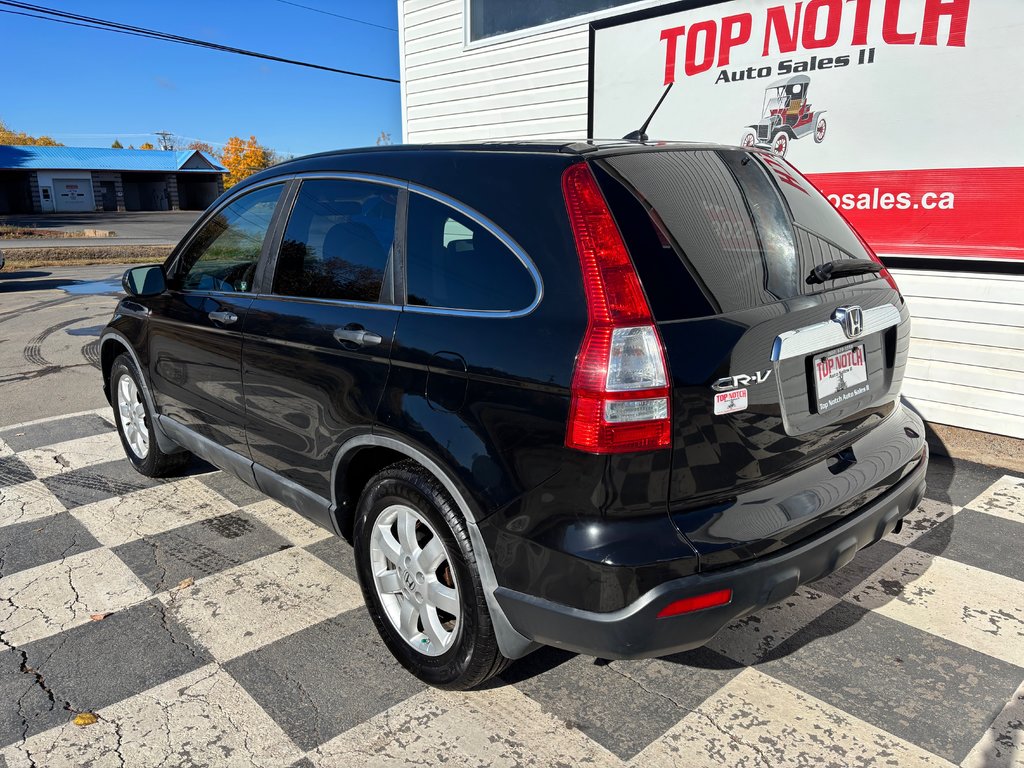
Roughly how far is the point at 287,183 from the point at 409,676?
6.78 feet

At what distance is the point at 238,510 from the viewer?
420 centimetres

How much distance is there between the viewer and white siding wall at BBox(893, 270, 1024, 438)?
4781 millimetres

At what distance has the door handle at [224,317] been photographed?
3393mm

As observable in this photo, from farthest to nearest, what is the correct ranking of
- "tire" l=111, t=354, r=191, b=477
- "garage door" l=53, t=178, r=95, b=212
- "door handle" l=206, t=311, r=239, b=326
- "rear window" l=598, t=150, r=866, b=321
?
"garage door" l=53, t=178, r=95, b=212, "tire" l=111, t=354, r=191, b=477, "door handle" l=206, t=311, r=239, b=326, "rear window" l=598, t=150, r=866, b=321

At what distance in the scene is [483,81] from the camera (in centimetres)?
776

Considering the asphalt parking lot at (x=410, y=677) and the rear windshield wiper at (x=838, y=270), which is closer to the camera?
the asphalt parking lot at (x=410, y=677)

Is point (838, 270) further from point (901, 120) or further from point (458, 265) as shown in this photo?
point (901, 120)

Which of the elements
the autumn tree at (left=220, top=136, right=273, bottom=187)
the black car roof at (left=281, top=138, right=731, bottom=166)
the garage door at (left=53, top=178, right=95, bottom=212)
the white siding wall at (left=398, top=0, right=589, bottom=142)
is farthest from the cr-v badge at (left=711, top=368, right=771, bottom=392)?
the autumn tree at (left=220, top=136, right=273, bottom=187)

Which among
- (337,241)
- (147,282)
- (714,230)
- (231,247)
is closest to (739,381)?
(714,230)

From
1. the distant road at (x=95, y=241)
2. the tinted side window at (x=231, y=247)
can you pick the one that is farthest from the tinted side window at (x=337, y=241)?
the distant road at (x=95, y=241)

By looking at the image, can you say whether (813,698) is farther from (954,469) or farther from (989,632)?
(954,469)

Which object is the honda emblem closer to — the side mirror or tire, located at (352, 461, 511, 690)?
tire, located at (352, 461, 511, 690)

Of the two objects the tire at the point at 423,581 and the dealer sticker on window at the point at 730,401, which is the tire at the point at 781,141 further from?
the tire at the point at 423,581

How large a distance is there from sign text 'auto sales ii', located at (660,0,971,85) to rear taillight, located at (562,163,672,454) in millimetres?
3924
